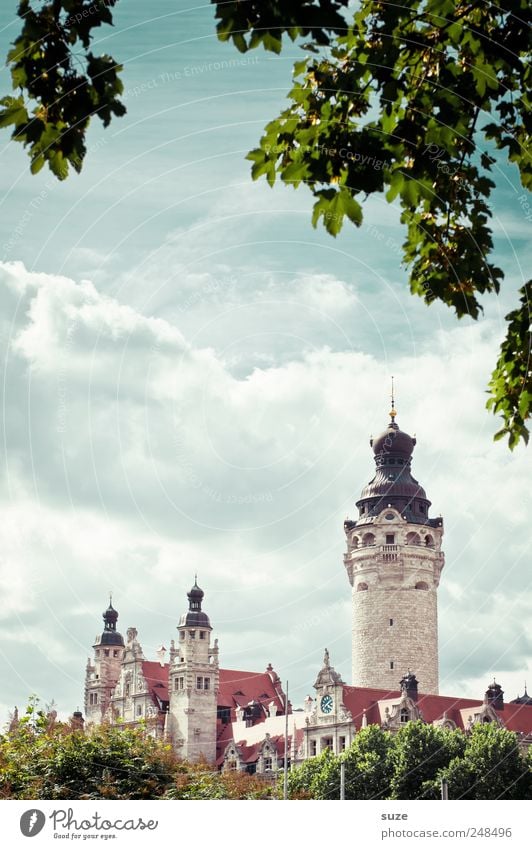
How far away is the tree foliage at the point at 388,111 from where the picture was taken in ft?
32.4

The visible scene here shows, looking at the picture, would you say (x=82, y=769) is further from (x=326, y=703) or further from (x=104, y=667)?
(x=104, y=667)

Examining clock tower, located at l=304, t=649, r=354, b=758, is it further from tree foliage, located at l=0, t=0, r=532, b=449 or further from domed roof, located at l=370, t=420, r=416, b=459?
tree foliage, located at l=0, t=0, r=532, b=449

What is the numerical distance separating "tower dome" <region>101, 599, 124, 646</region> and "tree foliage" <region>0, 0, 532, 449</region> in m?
93.3

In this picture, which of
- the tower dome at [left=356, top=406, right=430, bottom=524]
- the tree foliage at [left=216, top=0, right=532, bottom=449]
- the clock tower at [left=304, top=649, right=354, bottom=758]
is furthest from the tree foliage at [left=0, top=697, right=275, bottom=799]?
the tower dome at [left=356, top=406, right=430, bottom=524]

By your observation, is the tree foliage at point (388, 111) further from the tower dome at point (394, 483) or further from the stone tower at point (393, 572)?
the tower dome at point (394, 483)

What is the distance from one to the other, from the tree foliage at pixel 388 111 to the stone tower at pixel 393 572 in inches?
3098

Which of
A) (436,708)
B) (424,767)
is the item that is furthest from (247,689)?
(424,767)

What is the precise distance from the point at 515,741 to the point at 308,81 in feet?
187

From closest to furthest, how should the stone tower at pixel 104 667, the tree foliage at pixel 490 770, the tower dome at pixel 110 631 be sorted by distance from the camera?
the tree foliage at pixel 490 770 → the stone tower at pixel 104 667 → the tower dome at pixel 110 631

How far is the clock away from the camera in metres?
80.8

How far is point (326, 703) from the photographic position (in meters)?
81.1

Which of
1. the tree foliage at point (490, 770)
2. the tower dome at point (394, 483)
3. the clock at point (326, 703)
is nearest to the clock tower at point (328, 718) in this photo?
the clock at point (326, 703)

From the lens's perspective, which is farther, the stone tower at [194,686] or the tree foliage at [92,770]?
the stone tower at [194,686]
